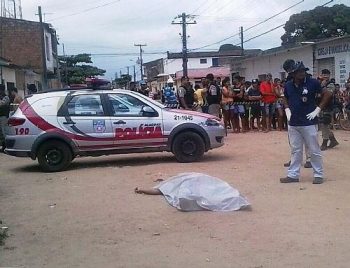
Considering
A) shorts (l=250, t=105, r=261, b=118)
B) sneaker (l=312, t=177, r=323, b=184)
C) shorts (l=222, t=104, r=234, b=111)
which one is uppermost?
shorts (l=222, t=104, r=234, b=111)

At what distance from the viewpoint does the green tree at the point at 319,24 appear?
5259 cm

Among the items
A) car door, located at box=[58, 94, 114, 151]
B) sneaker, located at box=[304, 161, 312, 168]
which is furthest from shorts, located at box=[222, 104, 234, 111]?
sneaker, located at box=[304, 161, 312, 168]

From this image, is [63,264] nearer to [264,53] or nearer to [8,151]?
[8,151]

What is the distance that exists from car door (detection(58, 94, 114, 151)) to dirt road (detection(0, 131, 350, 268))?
0.69m

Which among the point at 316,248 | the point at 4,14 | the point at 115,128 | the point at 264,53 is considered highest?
the point at 4,14

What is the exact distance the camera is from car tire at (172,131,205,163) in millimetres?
10891

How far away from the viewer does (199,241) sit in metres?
5.50

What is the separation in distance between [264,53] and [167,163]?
80.7 ft

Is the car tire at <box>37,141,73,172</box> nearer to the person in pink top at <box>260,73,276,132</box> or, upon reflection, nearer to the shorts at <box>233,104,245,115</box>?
the shorts at <box>233,104,245,115</box>

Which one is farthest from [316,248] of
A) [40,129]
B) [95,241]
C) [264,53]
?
[264,53]

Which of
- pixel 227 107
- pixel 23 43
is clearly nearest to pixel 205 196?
pixel 227 107

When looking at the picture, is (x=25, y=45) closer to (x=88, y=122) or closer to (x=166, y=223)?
(x=88, y=122)

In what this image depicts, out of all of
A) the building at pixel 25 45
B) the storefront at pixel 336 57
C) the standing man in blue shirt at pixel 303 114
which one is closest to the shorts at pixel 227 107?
the standing man in blue shirt at pixel 303 114

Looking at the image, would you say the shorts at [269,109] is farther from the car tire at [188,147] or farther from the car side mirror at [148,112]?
the car side mirror at [148,112]
